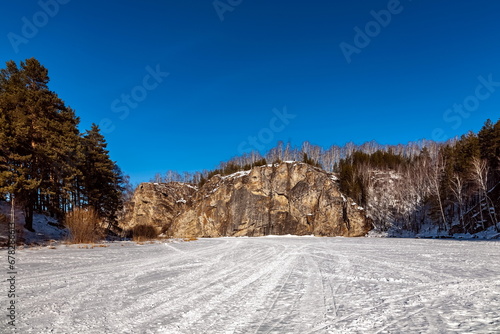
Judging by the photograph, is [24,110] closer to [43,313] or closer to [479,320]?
[43,313]

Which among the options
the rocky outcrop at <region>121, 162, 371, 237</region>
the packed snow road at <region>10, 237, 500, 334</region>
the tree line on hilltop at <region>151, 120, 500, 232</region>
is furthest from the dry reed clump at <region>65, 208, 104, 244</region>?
the rocky outcrop at <region>121, 162, 371, 237</region>

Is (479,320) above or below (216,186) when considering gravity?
below

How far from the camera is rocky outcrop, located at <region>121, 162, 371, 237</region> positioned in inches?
2130

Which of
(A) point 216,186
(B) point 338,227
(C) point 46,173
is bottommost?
(B) point 338,227

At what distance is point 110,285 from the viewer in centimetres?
514

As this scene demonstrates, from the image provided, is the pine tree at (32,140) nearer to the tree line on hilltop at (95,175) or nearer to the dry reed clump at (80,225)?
the tree line on hilltop at (95,175)

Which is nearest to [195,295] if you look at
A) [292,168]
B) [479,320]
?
[479,320]

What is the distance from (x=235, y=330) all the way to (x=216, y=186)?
62968 millimetres

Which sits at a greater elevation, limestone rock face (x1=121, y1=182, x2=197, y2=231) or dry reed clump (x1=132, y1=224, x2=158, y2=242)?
limestone rock face (x1=121, y1=182, x2=197, y2=231)

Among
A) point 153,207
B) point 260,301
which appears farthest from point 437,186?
point 153,207

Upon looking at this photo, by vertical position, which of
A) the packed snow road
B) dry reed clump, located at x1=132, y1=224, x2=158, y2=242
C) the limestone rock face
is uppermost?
the limestone rock face

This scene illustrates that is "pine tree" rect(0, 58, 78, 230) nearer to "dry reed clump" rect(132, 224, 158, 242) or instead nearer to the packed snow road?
"dry reed clump" rect(132, 224, 158, 242)

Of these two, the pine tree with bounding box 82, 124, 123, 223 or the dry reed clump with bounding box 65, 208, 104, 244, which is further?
the pine tree with bounding box 82, 124, 123, 223

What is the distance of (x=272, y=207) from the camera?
58750 millimetres
